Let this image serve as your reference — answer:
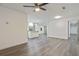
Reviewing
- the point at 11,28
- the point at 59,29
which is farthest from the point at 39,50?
the point at 59,29

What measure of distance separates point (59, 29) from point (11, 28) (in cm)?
527

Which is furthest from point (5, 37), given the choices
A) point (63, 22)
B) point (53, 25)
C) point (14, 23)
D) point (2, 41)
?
point (53, 25)

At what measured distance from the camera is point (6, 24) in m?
4.80

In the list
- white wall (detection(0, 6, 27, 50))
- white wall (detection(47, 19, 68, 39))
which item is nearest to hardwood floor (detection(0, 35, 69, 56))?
white wall (detection(0, 6, 27, 50))

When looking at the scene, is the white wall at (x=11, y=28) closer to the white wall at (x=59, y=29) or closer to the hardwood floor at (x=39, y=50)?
the hardwood floor at (x=39, y=50)

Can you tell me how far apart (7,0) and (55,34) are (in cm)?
931

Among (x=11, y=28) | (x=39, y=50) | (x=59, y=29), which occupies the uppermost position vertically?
(x=11, y=28)

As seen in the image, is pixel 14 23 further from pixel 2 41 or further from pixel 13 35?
pixel 2 41

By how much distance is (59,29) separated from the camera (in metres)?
9.23

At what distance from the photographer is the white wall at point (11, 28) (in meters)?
4.59

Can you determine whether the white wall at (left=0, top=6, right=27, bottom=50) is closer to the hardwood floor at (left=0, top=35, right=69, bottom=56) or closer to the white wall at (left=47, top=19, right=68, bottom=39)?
the hardwood floor at (left=0, top=35, right=69, bottom=56)

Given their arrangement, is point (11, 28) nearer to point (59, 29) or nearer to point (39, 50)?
point (39, 50)

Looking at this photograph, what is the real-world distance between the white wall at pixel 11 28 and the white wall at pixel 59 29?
3864 mm

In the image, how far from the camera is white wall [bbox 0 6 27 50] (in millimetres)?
4592
